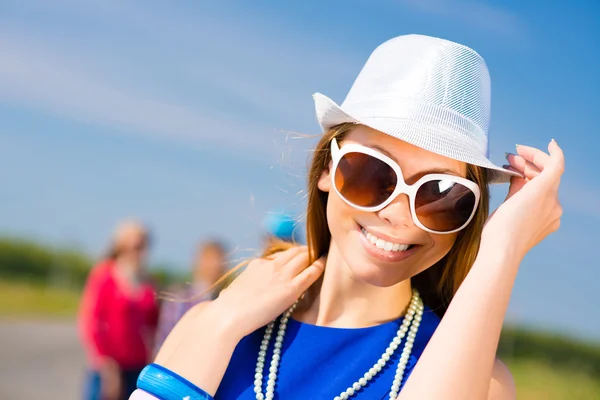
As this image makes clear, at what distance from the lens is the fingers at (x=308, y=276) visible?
7.62 feet

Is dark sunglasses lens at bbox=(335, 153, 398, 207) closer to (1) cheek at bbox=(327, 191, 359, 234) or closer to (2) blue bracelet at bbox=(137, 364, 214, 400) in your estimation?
(1) cheek at bbox=(327, 191, 359, 234)

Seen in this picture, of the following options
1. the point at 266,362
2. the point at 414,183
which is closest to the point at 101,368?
the point at 266,362

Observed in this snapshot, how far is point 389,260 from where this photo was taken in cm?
216

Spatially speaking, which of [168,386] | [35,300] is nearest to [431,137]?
[168,386]

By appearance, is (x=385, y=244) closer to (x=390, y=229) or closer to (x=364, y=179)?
(x=390, y=229)

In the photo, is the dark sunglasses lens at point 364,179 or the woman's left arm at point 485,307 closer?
the woman's left arm at point 485,307

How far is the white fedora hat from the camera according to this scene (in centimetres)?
207

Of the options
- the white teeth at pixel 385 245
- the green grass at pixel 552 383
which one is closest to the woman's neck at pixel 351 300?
the white teeth at pixel 385 245

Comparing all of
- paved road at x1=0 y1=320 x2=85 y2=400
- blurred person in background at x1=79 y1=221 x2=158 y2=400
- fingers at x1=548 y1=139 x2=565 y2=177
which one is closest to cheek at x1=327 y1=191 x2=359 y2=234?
fingers at x1=548 y1=139 x2=565 y2=177

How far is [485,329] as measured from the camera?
1858 millimetres

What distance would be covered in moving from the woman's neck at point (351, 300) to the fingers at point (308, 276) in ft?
0.11

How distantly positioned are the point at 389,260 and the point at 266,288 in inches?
14.6

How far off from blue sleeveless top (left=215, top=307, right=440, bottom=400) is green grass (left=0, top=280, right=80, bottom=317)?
813 inches

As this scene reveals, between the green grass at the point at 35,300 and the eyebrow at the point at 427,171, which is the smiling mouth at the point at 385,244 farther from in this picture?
the green grass at the point at 35,300
